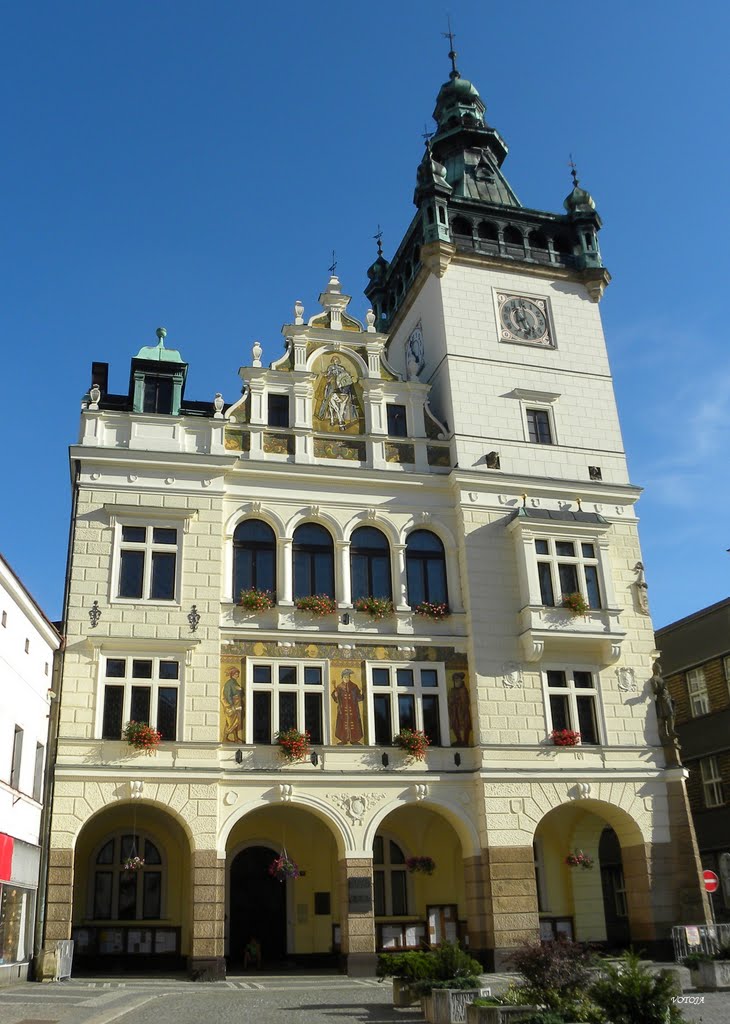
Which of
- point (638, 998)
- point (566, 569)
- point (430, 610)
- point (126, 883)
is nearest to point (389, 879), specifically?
point (126, 883)

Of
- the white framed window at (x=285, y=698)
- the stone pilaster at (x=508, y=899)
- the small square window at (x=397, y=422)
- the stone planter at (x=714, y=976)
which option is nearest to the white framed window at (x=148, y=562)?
the white framed window at (x=285, y=698)

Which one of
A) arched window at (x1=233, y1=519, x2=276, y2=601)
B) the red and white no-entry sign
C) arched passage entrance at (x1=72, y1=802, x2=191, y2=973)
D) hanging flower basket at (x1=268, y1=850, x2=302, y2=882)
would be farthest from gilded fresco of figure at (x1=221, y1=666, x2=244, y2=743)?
the red and white no-entry sign

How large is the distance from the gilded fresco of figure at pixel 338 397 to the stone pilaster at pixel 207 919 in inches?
496

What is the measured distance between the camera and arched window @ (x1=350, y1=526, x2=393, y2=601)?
27.4 metres

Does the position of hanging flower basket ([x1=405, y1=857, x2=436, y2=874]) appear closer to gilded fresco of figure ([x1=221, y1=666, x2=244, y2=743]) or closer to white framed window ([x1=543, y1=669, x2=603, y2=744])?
white framed window ([x1=543, y1=669, x2=603, y2=744])

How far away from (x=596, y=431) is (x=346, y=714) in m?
12.3

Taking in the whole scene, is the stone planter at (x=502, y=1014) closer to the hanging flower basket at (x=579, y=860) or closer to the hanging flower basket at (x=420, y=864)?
the hanging flower basket at (x=420, y=864)

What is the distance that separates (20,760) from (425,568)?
11.9m

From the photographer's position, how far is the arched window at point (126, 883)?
1001 inches

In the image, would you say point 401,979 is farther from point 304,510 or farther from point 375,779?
point 304,510

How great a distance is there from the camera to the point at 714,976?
17844 millimetres

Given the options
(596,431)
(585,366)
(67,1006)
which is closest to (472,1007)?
(67,1006)

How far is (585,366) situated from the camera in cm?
3206

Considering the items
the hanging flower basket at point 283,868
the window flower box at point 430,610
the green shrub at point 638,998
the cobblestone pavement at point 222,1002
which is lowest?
the cobblestone pavement at point 222,1002
